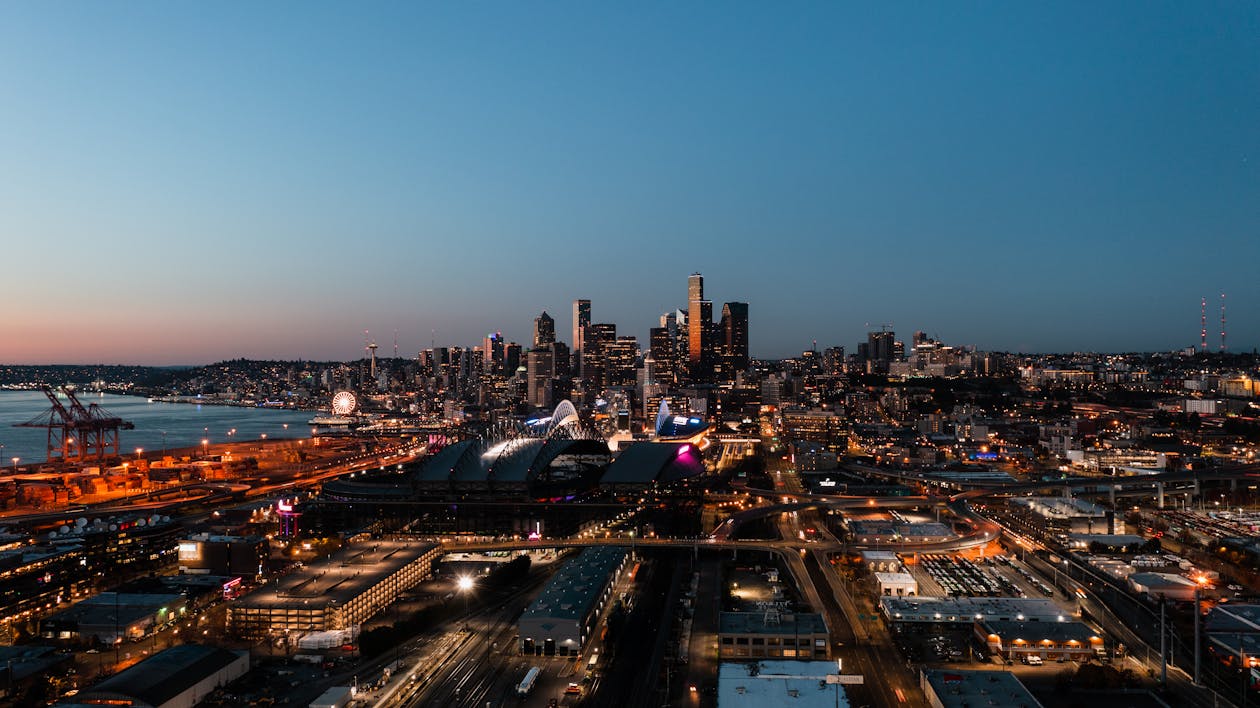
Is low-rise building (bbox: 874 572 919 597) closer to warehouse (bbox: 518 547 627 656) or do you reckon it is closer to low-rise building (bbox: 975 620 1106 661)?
low-rise building (bbox: 975 620 1106 661)

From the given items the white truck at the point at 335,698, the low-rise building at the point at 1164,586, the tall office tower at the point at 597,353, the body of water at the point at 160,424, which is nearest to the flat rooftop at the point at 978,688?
the low-rise building at the point at 1164,586

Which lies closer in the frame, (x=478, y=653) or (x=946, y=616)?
(x=478, y=653)

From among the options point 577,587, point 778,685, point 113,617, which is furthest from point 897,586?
point 113,617

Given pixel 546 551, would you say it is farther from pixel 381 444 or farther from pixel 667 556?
pixel 381 444

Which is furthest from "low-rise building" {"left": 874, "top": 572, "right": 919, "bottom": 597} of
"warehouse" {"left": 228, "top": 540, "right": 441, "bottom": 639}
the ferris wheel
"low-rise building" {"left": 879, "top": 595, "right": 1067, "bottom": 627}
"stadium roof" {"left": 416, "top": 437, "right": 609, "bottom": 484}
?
the ferris wheel

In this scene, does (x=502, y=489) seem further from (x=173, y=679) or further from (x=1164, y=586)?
(x=1164, y=586)

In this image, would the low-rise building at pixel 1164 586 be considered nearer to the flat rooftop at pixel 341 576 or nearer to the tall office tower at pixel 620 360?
the flat rooftop at pixel 341 576

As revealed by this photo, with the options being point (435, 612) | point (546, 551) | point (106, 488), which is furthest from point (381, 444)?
point (435, 612)
